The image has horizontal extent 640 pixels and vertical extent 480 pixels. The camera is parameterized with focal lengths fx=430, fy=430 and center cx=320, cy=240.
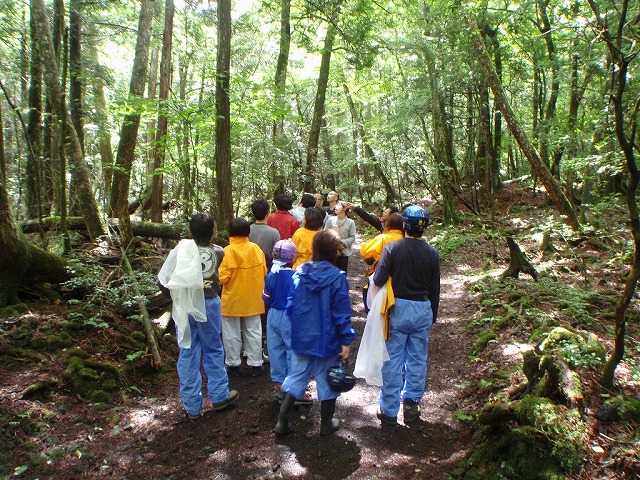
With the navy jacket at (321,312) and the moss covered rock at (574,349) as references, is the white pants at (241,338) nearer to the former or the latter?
the navy jacket at (321,312)

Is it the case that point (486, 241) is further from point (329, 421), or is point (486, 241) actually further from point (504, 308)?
point (329, 421)

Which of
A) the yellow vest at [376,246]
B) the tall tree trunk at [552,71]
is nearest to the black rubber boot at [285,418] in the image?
the yellow vest at [376,246]

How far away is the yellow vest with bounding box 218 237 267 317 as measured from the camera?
5.20 m

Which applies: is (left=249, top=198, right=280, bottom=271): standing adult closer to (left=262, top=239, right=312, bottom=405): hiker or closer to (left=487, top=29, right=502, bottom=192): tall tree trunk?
(left=262, top=239, right=312, bottom=405): hiker

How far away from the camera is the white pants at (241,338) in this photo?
5.43 m

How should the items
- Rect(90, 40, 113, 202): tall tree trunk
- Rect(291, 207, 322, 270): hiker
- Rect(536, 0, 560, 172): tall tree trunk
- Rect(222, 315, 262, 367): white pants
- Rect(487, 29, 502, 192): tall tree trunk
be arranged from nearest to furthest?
1. Rect(222, 315, 262, 367): white pants
2. Rect(291, 207, 322, 270): hiker
3. Rect(90, 40, 113, 202): tall tree trunk
4. Rect(536, 0, 560, 172): tall tree trunk
5. Rect(487, 29, 502, 192): tall tree trunk

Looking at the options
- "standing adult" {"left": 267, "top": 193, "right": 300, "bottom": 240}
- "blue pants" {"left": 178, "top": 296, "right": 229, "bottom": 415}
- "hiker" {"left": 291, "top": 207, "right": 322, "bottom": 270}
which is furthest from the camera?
"standing adult" {"left": 267, "top": 193, "right": 300, "bottom": 240}

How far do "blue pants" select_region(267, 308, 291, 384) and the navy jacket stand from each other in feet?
2.42

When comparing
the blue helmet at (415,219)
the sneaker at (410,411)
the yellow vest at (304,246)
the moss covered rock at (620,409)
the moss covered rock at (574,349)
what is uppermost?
the blue helmet at (415,219)

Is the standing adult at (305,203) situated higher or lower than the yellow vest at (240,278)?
higher

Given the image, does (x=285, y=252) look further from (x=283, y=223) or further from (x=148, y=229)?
(x=148, y=229)

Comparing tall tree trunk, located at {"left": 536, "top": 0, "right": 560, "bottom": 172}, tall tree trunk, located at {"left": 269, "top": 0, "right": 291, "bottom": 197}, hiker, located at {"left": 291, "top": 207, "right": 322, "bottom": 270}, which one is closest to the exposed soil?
hiker, located at {"left": 291, "top": 207, "right": 322, "bottom": 270}

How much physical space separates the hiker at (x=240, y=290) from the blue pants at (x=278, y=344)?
1.79 feet

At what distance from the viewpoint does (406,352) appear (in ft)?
14.6
